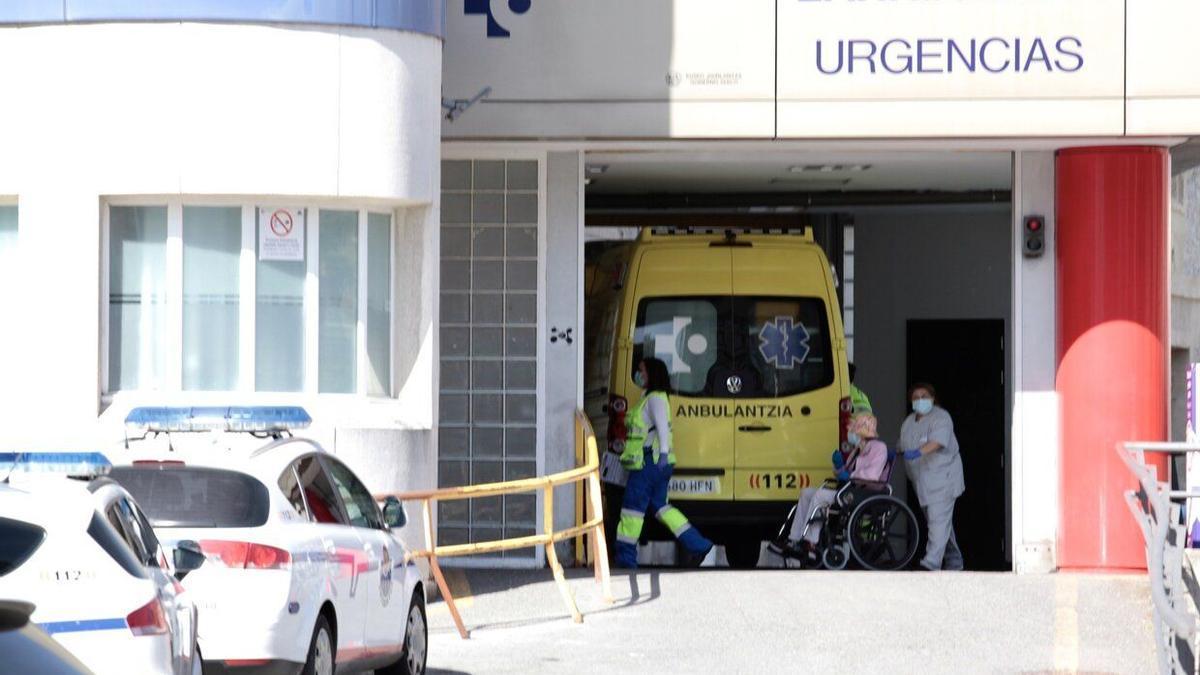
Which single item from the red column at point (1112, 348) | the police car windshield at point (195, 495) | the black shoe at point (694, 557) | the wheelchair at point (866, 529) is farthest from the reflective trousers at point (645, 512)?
the police car windshield at point (195, 495)

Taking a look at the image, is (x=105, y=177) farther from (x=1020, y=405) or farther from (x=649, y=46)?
(x=1020, y=405)

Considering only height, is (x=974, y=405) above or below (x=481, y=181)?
below

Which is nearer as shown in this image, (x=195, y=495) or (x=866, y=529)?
A: (x=195, y=495)

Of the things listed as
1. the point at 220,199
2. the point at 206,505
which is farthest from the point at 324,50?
the point at 206,505

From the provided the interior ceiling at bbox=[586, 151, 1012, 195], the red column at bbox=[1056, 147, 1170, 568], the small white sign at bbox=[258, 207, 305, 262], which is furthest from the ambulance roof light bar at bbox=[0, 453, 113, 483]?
the red column at bbox=[1056, 147, 1170, 568]

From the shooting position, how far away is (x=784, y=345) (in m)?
18.9

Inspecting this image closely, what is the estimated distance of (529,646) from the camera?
1311 cm

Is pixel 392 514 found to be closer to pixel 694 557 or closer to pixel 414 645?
pixel 414 645

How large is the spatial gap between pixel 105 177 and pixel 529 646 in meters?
4.28

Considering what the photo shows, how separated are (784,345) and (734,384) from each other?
0.58 meters

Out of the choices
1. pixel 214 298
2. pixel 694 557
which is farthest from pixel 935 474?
pixel 214 298

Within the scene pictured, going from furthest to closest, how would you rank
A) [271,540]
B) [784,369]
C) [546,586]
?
1. [784,369]
2. [546,586]
3. [271,540]

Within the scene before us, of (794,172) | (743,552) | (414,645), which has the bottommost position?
(743,552)

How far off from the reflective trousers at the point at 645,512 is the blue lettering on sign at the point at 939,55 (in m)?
3.80
